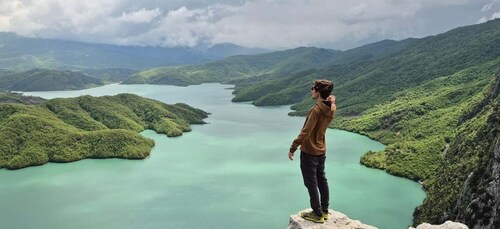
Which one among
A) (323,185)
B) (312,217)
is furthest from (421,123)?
(312,217)

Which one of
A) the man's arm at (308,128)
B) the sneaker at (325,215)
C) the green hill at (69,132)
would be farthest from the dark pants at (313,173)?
the green hill at (69,132)

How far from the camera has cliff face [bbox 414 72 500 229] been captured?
48.1 metres

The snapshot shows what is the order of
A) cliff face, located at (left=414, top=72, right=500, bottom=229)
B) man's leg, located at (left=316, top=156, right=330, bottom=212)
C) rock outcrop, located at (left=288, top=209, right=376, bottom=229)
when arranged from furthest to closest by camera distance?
cliff face, located at (left=414, top=72, right=500, bottom=229), man's leg, located at (left=316, top=156, right=330, bottom=212), rock outcrop, located at (left=288, top=209, right=376, bottom=229)

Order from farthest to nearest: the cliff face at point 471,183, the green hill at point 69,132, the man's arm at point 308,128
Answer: the green hill at point 69,132, the cliff face at point 471,183, the man's arm at point 308,128

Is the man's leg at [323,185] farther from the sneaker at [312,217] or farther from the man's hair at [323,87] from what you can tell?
the man's hair at [323,87]

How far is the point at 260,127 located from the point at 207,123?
25774 mm

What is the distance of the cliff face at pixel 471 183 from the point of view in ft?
158

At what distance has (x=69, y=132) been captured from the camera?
12681 centimetres

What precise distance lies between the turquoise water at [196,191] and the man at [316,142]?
5349 centimetres

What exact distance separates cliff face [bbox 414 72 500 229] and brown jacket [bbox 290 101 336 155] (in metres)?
36.9

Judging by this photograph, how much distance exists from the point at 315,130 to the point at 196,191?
241 feet

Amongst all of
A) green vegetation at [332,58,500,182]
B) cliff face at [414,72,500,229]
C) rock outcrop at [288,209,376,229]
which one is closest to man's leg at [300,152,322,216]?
rock outcrop at [288,209,376,229]

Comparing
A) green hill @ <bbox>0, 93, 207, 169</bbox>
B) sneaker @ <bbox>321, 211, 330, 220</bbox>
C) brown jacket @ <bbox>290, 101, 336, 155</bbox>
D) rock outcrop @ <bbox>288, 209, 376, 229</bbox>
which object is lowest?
green hill @ <bbox>0, 93, 207, 169</bbox>

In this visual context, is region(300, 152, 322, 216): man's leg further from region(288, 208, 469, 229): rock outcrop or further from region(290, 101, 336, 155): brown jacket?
region(288, 208, 469, 229): rock outcrop
